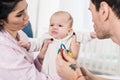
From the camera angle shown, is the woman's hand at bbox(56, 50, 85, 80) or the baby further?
the baby

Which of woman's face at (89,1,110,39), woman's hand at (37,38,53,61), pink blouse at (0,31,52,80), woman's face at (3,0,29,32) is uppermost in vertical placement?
woman's face at (89,1,110,39)

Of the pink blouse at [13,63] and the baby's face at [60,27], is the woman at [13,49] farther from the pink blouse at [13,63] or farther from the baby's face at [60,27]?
the baby's face at [60,27]

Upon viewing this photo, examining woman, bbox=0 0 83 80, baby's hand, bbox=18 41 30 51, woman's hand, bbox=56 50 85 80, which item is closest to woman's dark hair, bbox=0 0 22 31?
woman, bbox=0 0 83 80

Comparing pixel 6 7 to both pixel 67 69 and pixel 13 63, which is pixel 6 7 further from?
pixel 67 69

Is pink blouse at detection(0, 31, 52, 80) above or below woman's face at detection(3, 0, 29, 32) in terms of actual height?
below

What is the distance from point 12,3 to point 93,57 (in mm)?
1208

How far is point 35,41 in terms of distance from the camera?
4.49 feet

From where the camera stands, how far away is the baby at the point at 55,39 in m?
1.29

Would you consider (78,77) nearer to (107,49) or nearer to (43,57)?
(43,57)

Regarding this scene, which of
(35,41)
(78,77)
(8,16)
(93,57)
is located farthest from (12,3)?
(93,57)

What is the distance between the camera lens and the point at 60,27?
1.39m

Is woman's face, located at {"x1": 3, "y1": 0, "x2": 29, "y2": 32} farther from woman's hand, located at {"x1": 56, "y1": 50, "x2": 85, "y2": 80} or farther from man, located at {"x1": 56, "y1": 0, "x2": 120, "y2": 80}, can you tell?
man, located at {"x1": 56, "y1": 0, "x2": 120, "y2": 80}

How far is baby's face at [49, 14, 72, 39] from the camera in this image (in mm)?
1384

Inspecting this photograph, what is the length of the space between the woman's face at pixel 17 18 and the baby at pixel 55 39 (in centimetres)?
15
